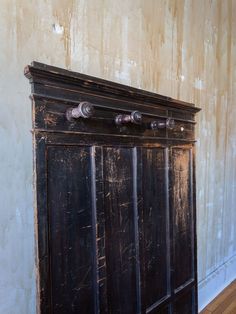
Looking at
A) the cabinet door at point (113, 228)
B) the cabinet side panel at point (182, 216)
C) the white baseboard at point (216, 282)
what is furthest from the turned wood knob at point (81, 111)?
the white baseboard at point (216, 282)

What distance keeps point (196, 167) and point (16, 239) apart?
1.44m

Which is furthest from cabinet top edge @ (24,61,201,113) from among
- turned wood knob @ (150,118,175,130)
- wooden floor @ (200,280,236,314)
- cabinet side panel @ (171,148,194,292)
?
wooden floor @ (200,280,236,314)

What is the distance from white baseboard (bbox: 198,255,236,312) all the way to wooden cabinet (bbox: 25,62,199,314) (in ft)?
1.08

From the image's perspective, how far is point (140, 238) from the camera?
1415 millimetres

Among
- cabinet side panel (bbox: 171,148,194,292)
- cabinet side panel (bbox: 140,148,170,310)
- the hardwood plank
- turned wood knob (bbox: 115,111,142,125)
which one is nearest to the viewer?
turned wood knob (bbox: 115,111,142,125)

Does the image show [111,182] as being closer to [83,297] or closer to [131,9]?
[83,297]

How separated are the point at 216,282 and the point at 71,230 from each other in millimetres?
1766

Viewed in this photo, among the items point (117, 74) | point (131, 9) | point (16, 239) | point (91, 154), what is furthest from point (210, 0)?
point (16, 239)

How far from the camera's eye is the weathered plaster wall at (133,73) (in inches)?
38.0

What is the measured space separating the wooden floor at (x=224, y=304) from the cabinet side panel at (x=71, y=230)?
1.35 meters

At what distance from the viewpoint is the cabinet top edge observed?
3.18 feet

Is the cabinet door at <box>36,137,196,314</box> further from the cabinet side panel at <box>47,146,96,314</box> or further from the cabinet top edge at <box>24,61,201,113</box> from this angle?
the cabinet top edge at <box>24,61,201,113</box>

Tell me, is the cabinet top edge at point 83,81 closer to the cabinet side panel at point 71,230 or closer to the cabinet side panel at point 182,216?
the cabinet side panel at point 71,230

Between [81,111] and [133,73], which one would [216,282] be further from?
[81,111]
